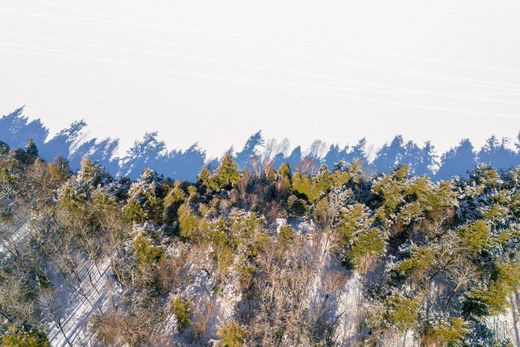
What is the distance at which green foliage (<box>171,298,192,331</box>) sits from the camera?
73.0 feet

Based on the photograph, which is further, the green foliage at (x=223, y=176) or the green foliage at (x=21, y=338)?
the green foliage at (x=223, y=176)

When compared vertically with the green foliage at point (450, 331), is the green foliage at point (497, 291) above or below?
above

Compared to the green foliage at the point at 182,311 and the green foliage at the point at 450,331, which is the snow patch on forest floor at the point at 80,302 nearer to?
the green foliage at the point at 182,311

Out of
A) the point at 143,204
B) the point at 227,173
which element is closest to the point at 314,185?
the point at 227,173

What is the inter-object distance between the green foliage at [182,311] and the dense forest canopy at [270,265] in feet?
0.37

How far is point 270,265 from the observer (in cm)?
2364

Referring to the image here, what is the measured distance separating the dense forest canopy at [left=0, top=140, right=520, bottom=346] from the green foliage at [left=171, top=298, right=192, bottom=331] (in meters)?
0.11

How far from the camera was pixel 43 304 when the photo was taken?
25359 millimetres

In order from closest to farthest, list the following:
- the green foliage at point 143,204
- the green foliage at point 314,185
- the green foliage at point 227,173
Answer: the green foliage at point 143,204 → the green foliage at point 314,185 → the green foliage at point 227,173

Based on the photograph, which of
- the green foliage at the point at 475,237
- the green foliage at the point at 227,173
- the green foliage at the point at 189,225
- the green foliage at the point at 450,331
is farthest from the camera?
the green foliage at the point at 227,173

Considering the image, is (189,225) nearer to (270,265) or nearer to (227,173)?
(270,265)

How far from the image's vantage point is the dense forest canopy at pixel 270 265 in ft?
69.8

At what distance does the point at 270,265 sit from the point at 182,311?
681 centimetres

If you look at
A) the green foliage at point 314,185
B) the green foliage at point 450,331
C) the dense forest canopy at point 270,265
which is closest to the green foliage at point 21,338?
the dense forest canopy at point 270,265
